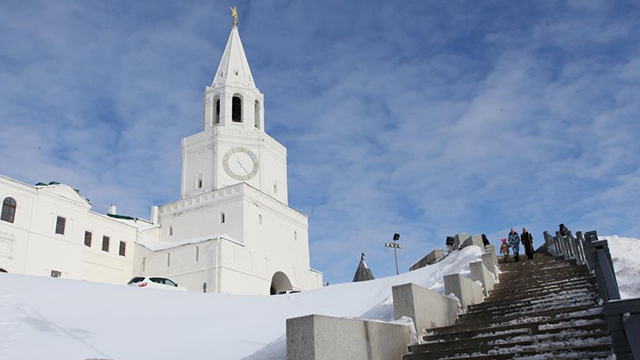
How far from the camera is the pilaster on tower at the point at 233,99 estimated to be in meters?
47.9

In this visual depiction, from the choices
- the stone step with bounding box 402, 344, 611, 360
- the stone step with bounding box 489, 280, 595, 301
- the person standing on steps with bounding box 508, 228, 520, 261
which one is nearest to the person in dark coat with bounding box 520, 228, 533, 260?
the person standing on steps with bounding box 508, 228, 520, 261

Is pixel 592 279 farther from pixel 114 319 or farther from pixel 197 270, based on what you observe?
pixel 197 270

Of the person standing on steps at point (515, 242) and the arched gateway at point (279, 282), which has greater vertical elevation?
the arched gateway at point (279, 282)

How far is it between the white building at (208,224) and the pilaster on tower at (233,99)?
0.10 metres

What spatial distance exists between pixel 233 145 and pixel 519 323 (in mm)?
38852

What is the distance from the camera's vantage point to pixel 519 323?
9.25m

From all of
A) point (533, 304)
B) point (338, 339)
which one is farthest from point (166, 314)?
point (338, 339)

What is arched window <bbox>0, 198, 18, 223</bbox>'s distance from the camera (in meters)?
33.2

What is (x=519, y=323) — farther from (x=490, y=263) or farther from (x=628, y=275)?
(x=490, y=263)

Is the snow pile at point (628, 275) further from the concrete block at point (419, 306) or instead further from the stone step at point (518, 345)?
the concrete block at point (419, 306)

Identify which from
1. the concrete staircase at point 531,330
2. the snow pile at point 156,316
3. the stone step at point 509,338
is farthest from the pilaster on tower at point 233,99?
the stone step at point 509,338

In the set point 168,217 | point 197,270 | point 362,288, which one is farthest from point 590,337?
point 168,217

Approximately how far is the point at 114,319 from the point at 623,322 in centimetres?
1388

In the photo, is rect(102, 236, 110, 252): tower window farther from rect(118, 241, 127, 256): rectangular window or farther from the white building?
rect(118, 241, 127, 256): rectangular window
